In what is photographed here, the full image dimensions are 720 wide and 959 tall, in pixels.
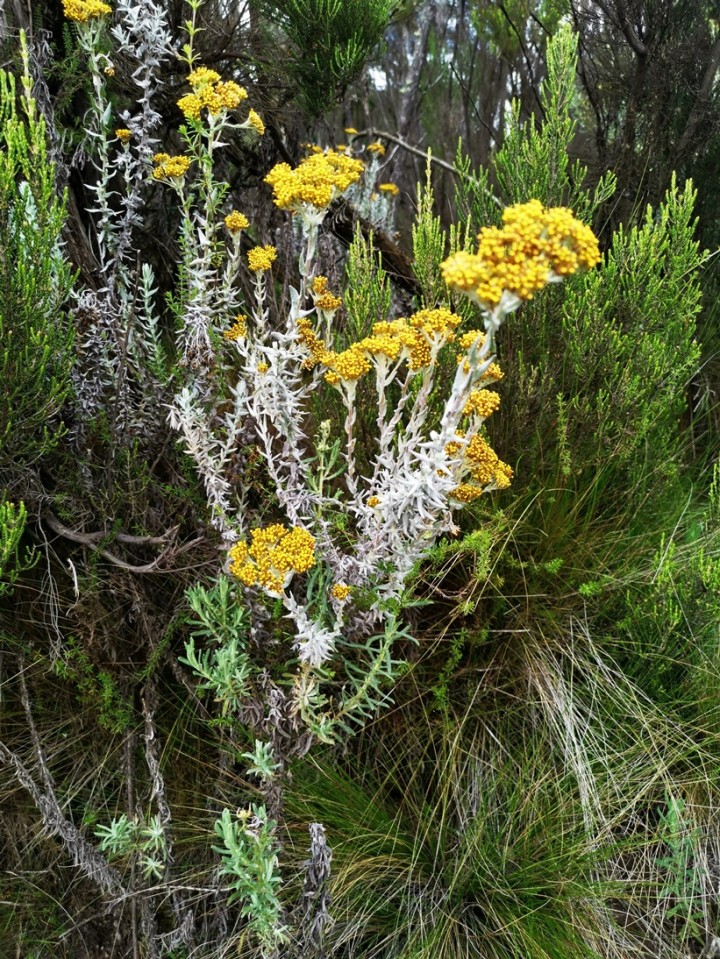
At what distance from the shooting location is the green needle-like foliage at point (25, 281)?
53.3 inches

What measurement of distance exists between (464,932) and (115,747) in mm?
933

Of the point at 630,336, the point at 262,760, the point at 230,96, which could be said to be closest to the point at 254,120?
the point at 230,96

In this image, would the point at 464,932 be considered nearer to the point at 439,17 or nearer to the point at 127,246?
the point at 127,246

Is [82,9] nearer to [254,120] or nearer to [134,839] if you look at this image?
[254,120]

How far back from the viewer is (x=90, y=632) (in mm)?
1716

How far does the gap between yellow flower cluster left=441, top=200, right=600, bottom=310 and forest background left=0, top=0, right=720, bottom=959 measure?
0.33 meters

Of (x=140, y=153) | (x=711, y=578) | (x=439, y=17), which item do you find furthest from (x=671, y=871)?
(x=439, y=17)

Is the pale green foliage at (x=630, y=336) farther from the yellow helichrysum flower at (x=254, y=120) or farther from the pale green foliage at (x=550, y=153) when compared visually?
the yellow helichrysum flower at (x=254, y=120)

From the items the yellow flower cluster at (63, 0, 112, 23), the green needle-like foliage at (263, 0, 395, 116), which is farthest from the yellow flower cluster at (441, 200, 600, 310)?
the green needle-like foliage at (263, 0, 395, 116)

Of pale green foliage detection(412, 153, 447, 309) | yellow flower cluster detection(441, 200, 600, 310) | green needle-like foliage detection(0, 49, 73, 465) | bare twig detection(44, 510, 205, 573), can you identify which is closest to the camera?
yellow flower cluster detection(441, 200, 600, 310)

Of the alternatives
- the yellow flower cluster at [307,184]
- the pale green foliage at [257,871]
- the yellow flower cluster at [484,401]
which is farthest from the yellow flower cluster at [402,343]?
the pale green foliage at [257,871]

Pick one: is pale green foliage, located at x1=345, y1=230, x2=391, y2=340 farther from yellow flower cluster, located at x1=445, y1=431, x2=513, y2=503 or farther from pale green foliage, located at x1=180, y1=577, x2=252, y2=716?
pale green foliage, located at x1=180, y1=577, x2=252, y2=716

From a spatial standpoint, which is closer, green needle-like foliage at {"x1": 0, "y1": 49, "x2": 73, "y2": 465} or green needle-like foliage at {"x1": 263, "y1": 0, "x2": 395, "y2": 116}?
green needle-like foliage at {"x1": 0, "y1": 49, "x2": 73, "y2": 465}

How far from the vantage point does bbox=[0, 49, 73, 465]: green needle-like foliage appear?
1354 mm
